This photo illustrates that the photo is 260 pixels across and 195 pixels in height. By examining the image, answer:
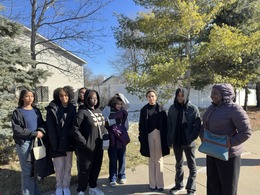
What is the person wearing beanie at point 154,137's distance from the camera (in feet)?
14.8

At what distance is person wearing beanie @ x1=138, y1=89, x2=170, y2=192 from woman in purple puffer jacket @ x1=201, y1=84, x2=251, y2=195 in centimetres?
117

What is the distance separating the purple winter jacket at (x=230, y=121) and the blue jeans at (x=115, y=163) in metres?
2.11

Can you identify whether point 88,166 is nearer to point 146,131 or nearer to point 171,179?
point 146,131

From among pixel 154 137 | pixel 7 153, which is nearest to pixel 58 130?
pixel 154 137

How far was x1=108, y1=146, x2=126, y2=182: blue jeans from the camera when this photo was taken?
4.83 metres

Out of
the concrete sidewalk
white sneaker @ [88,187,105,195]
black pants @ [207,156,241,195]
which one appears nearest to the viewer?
black pants @ [207,156,241,195]

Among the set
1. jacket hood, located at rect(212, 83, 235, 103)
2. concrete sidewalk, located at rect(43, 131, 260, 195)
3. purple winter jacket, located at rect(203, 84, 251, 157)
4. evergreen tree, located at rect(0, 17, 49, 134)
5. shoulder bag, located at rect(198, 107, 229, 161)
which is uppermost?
evergreen tree, located at rect(0, 17, 49, 134)

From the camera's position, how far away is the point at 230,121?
10.6 ft

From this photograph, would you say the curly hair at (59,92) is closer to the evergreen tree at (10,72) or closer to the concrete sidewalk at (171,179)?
the concrete sidewalk at (171,179)

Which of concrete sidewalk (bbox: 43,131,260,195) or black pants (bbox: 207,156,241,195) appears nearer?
black pants (bbox: 207,156,241,195)

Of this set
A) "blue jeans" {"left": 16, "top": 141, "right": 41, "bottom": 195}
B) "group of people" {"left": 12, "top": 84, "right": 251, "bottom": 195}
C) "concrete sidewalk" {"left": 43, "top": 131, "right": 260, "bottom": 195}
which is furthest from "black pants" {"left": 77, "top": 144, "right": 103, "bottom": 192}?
"blue jeans" {"left": 16, "top": 141, "right": 41, "bottom": 195}

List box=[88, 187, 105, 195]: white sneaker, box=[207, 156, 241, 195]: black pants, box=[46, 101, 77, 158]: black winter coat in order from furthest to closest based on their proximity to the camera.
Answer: box=[88, 187, 105, 195]: white sneaker → box=[46, 101, 77, 158]: black winter coat → box=[207, 156, 241, 195]: black pants

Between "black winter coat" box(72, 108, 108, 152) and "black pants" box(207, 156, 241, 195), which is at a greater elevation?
"black winter coat" box(72, 108, 108, 152)

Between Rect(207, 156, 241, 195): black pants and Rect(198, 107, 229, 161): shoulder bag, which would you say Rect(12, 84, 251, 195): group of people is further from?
Rect(198, 107, 229, 161): shoulder bag
